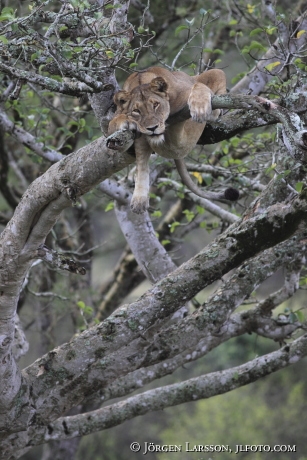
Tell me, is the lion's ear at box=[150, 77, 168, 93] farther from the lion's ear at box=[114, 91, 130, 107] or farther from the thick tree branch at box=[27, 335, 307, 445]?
the thick tree branch at box=[27, 335, 307, 445]

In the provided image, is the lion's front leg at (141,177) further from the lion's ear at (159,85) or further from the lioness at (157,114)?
the lion's ear at (159,85)

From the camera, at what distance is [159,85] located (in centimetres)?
554

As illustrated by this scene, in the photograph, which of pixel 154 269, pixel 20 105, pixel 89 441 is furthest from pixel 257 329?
pixel 89 441

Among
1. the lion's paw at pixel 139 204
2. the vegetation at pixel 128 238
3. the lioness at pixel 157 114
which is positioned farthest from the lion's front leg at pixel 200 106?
the lion's paw at pixel 139 204

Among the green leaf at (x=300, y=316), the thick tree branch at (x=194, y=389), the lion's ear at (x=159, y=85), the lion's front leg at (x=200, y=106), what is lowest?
the thick tree branch at (x=194, y=389)

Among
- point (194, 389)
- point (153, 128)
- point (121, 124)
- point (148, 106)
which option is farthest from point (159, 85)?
point (194, 389)

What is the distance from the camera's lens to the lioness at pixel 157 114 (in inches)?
203

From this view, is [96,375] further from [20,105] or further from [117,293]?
[117,293]

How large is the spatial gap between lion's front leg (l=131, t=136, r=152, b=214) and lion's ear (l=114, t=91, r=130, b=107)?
0.32 metres

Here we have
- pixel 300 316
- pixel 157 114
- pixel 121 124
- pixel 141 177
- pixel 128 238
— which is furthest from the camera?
pixel 128 238

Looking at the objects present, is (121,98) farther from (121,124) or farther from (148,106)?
(121,124)

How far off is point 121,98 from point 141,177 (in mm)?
620

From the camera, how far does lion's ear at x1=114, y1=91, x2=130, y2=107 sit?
5.40m

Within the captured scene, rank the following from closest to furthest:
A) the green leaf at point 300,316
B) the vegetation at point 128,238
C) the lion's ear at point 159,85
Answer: the vegetation at point 128,238 < the lion's ear at point 159,85 < the green leaf at point 300,316
